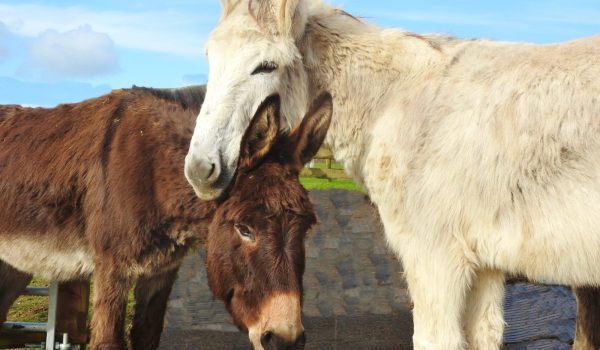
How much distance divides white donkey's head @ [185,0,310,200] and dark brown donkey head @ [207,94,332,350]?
106 mm

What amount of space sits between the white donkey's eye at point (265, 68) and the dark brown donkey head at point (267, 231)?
22 cm

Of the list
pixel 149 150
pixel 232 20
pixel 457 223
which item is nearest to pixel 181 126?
pixel 149 150

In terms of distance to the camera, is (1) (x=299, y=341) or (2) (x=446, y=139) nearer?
(1) (x=299, y=341)

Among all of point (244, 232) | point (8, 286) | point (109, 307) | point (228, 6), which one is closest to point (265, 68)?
point (228, 6)

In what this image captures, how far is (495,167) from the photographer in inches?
134

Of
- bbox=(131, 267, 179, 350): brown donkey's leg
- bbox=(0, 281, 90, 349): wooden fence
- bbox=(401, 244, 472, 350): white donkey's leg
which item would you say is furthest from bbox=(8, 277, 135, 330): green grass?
bbox=(401, 244, 472, 350): white donkey's leg

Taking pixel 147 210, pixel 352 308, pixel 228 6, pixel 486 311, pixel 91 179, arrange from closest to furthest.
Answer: pixel 486 311 < pixel 228 6 < pixel 147 210 < pixel 91 179 < pixel 352 308

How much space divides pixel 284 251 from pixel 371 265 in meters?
3.37

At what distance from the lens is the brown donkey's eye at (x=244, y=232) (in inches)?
142

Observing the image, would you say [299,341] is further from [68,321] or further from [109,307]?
[68,321]

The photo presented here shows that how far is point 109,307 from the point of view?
4.20 m

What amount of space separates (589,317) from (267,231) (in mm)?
2552

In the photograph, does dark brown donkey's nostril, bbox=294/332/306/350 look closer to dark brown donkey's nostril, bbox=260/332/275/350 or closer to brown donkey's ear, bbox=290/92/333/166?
dark brown donkey's nostril, bbox=260/332/275/350

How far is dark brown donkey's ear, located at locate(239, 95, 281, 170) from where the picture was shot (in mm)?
3668
